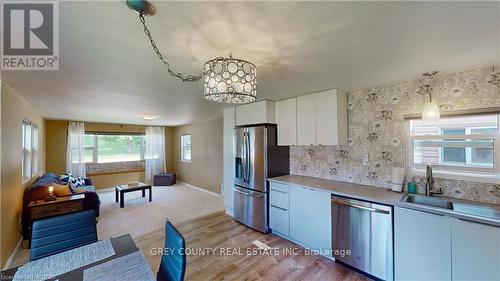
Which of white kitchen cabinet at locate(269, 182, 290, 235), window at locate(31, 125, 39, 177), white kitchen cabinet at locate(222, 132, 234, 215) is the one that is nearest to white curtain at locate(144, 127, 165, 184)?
window at locate(31, 125, 39, 177)

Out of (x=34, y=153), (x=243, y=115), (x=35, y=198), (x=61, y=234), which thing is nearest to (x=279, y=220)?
(x=243, y=115)

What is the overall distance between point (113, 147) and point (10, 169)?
175 inches

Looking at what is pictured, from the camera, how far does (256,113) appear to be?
352 centimetres

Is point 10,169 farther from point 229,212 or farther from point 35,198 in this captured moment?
point 229,212

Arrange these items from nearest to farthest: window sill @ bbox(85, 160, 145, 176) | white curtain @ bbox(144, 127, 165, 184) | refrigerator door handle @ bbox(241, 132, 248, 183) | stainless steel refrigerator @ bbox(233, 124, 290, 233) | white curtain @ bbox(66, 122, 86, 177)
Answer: stainless steel refrigerator @ bbox(233, 124, 290, 233) < refrigerator door handle @ bbox(241, 132, 248, 183) < white curtain @ bbox(66, 122, 86, 177) < window sill @ bbox(85, 160, 145, 176) < white curtain @ bbox(144, 127, 165, 184)

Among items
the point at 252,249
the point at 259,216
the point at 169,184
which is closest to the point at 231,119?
the point at 259,216

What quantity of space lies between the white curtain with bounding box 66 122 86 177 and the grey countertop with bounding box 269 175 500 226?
6.02m

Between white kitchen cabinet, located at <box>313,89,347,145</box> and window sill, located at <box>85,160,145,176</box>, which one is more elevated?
white kitchen cabinet, located at <box>313,89,347,145</box>

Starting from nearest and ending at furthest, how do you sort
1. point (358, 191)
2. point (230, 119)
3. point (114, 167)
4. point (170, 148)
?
point (358, 191) < point (230, 119) < point (114, 167) < point (170, 148)

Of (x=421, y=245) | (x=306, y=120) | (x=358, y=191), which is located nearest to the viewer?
(x=421, y=245)

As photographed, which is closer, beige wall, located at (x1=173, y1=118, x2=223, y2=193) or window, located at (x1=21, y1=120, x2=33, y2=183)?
window, located at (x1=21, y1=120, x2=33, y2=183)
